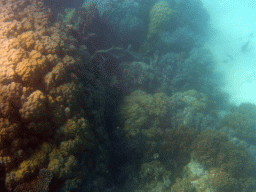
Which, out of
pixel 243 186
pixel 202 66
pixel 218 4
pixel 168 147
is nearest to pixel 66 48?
pixel 168 147

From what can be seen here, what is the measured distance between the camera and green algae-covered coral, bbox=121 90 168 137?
208 inches

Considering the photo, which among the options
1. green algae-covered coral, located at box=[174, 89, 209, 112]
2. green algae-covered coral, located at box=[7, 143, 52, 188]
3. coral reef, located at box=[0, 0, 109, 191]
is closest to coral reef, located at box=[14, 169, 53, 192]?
coral reef, located at box=[0, 0, 109, 191]

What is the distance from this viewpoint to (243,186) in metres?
4.69

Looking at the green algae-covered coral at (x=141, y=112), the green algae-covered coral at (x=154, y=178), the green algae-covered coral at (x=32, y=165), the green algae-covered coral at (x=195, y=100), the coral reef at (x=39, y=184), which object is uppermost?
the green algae-covered coral at (x=32, y=165)

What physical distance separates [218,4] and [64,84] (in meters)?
29.9

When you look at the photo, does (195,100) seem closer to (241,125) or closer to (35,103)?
(241,125)

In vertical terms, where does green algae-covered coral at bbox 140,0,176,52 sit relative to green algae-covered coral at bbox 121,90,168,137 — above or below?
above

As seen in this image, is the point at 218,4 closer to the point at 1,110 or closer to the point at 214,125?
the point at 214,125

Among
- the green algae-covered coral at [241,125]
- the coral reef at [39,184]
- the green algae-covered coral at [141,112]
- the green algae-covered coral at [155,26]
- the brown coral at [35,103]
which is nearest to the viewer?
the coral reef at [39,184]

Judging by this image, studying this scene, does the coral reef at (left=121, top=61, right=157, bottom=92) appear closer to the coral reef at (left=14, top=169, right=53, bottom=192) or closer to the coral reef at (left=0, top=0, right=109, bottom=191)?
the coral reef at (left=0, top=0, right=109, bottom=191)

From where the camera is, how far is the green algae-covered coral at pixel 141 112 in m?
5.29

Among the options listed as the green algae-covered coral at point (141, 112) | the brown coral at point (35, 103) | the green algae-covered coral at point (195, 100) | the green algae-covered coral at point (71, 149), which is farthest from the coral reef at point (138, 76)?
the green algae-covered coral at point (71, 149)

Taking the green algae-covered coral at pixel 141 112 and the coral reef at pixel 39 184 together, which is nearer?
the coral reef at pixel 39 184

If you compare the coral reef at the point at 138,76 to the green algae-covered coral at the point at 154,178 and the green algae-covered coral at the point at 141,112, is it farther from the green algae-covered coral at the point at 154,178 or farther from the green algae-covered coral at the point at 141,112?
the green algae-covered coral at the point at 154,178
